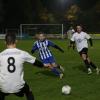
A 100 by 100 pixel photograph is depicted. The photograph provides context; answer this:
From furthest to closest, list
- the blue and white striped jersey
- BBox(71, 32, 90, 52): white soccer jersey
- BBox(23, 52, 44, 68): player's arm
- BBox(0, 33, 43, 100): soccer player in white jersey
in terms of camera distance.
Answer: BBox(71, 32, 90, 52): white soccer jersey → the blue and white striped jersey → BBox(23, 52, 44, 68): player's arm → BBox(0, 33, 43, 100): soccer player in white jersey

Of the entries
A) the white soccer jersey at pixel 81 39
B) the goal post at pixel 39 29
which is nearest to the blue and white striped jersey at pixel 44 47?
the white soccer jersey at pixel 81 39

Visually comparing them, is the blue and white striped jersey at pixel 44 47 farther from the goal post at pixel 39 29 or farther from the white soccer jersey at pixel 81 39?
the goal post at pixel 39 29

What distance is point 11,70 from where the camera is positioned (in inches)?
308

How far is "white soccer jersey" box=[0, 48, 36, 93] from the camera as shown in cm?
782

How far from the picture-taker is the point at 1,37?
60031 mm

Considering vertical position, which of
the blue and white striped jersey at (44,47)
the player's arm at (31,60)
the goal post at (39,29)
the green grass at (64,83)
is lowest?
the goal post at (39,29)

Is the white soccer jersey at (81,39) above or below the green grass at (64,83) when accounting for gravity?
above

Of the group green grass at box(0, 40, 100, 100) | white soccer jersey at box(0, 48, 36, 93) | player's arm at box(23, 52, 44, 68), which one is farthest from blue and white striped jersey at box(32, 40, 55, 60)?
white soccer jersey at box(0, 48, 36, 93)

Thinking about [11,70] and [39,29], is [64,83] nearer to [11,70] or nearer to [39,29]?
[11,70]

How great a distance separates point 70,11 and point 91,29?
957 centimetres

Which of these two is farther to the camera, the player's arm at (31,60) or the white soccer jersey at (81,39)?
the white soccer jersey at (81,39)

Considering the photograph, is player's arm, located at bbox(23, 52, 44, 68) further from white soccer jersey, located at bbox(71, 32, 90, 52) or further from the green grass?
white soccer jersey, located at bbox(71, 32, 90, 52)

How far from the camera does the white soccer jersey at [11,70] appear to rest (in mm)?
7816

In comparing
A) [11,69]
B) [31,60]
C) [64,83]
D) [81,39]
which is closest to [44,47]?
[81,39]
